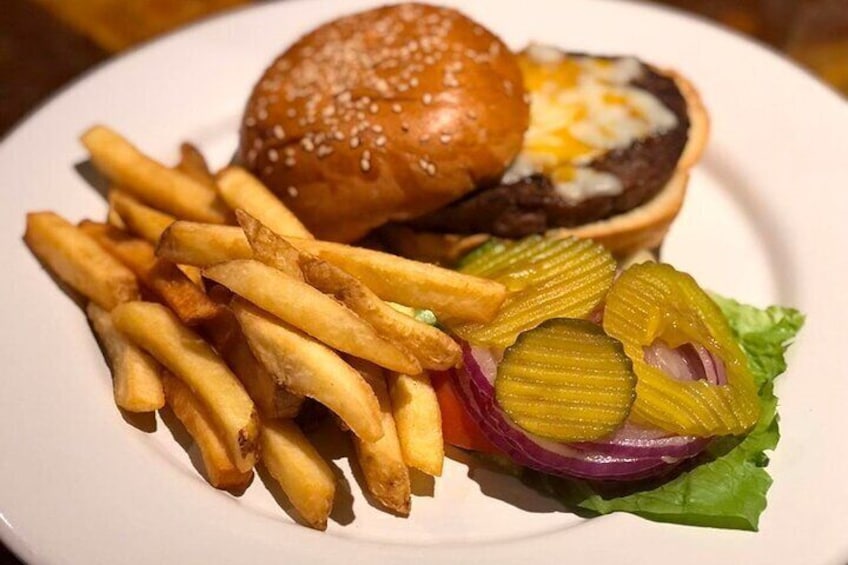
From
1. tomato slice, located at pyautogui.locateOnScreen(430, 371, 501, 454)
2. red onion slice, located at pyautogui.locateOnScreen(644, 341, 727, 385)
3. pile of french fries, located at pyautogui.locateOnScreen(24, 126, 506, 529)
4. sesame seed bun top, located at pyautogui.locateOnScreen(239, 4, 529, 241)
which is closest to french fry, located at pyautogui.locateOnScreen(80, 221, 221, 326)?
pile of french fries, located at pyautogui.locateOnScreen(24, 126, 506, 529)

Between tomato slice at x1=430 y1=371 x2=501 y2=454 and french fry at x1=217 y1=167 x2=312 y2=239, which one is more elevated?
french fry at x1=217 y1=167 x2=312 y2=239

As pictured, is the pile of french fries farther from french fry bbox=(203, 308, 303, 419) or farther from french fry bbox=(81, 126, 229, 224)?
french fry bbox=(81, 126, 229, 224)

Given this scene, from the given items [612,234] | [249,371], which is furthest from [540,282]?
[249,371]

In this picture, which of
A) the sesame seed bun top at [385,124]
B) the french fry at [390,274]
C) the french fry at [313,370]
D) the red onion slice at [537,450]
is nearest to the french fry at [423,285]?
the french fry at [390,274]

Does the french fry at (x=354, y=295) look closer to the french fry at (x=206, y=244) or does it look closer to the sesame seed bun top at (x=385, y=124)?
the french fry at (x=206, y=244)

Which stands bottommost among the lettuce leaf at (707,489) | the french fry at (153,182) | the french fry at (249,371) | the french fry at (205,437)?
the lettuce leaf at (707,489)
